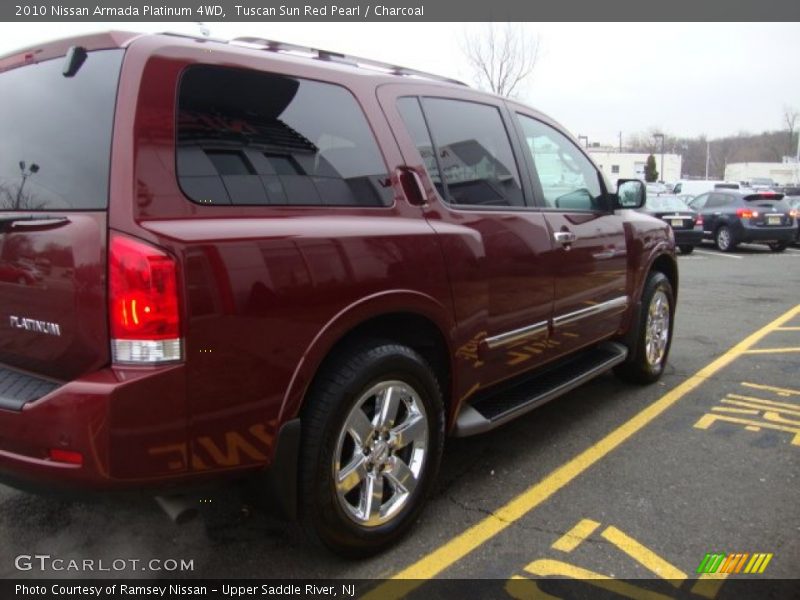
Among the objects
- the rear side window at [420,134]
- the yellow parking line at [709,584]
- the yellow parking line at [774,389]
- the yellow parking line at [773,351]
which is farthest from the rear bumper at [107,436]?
the yellow parking line at [773,351]

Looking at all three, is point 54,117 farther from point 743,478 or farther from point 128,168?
point 743,478

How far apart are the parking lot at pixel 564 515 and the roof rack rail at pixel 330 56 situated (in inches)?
69.5

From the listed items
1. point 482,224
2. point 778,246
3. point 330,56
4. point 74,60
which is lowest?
point 778,246

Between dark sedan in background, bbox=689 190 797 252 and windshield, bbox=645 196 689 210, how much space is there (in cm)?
102

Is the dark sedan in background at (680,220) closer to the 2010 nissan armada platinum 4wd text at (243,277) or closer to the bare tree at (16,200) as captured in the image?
Answer: the 2010 nissan armada platinum 4wd text at (243,277)

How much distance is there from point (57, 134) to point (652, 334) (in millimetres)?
4189

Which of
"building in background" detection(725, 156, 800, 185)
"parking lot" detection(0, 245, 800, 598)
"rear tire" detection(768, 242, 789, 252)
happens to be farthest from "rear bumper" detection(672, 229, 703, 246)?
"building in background" detection(725, 156, 800, 185)

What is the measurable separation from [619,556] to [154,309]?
2055 millimetres

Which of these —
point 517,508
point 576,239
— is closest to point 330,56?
point 576,239

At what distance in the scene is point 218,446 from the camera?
6.76 feet

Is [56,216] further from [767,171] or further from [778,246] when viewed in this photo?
[767,171]

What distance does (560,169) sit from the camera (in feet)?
13.2

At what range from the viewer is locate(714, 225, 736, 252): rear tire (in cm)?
1644

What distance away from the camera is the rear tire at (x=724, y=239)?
16.4 metres
